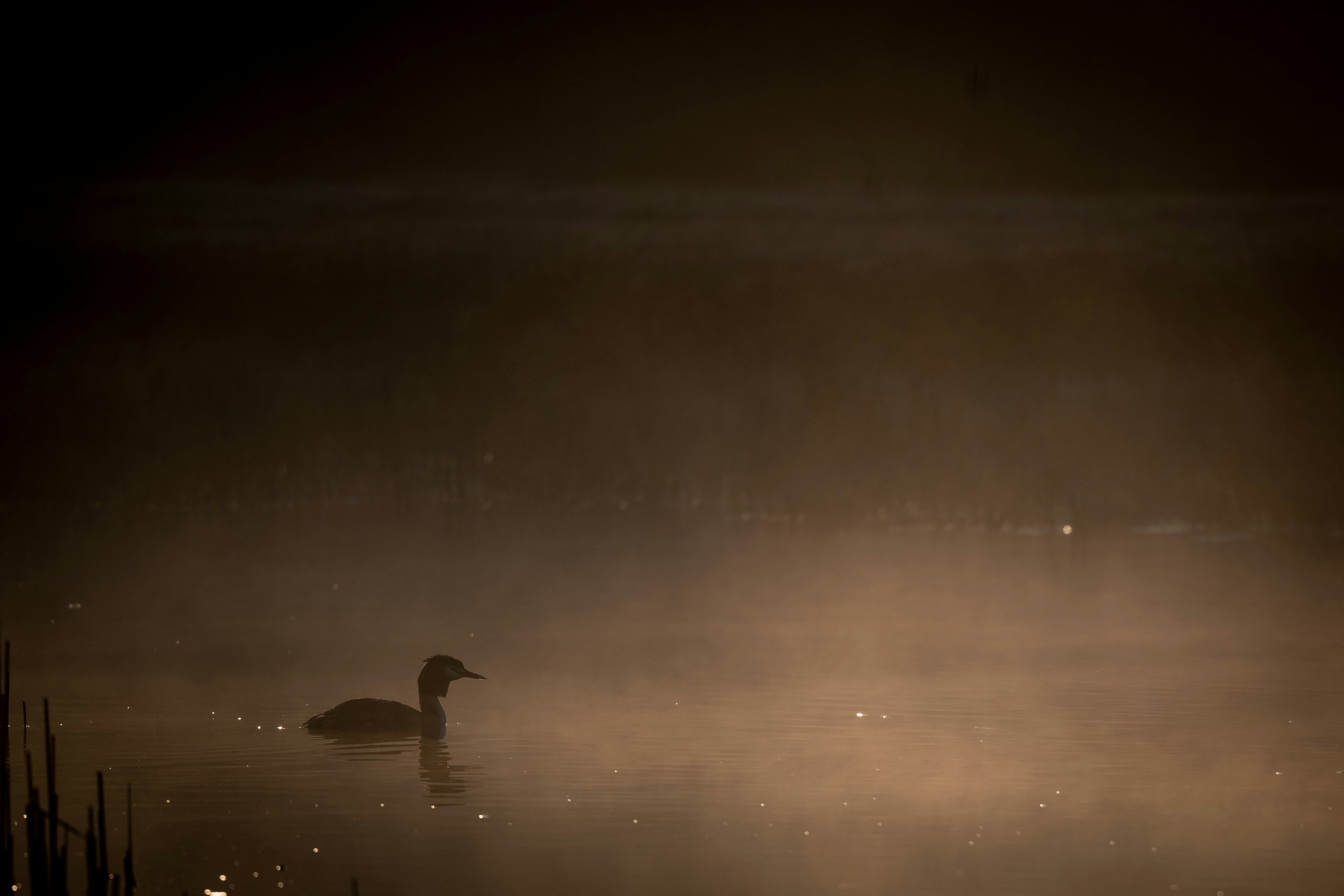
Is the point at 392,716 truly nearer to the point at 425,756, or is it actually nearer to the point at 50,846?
the point at 425,756

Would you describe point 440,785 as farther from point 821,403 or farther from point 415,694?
point 821,403

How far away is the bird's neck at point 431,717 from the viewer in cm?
947

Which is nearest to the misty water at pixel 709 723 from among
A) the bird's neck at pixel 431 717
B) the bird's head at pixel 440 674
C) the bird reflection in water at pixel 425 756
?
the bird reflection in water at pixel 425 756

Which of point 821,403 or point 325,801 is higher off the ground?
point 821,403

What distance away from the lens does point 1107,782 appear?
8.67 meters

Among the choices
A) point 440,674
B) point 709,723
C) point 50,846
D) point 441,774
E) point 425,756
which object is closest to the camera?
point 50,846

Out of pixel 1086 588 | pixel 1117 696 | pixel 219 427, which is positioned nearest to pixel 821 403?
pixel 219 427

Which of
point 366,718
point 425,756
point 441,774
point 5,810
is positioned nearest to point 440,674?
point 366,718

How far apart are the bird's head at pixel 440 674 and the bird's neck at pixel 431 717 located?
7 cm

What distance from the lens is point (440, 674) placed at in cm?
981

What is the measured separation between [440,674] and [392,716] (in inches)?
15.7

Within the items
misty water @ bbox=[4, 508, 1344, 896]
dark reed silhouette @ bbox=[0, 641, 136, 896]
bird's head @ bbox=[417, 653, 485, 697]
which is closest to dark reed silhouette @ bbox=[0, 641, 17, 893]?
dark reed silhouette @ bbox=[0, 641, 136, 896]

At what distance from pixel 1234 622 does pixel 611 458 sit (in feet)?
70.4

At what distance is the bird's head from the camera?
969 centimetres
